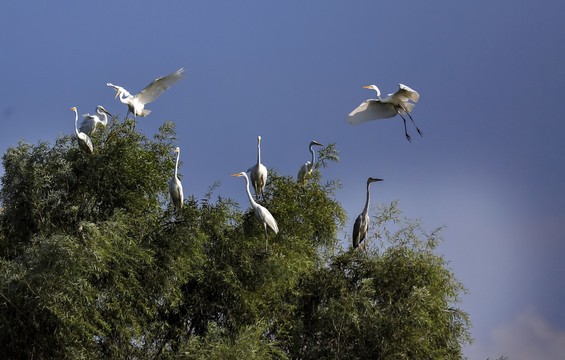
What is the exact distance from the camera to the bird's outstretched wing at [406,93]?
1000 cm

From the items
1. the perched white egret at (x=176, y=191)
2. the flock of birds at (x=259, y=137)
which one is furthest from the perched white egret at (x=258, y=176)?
the perched white egret at (x=176, y=191)

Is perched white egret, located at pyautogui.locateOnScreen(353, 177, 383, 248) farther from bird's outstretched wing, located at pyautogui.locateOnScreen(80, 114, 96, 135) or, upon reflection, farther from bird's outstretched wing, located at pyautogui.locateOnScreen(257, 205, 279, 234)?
bird's outstretched wing, located at pyautogui.locateOnScreen(80, 114, 96, 135)

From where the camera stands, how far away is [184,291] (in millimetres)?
9508

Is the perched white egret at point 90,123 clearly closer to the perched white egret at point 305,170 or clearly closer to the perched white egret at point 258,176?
the perched white egret at point 258,176

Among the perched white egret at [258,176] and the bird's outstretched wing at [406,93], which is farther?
the perched white egret at [258,176]

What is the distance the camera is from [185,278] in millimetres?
8875

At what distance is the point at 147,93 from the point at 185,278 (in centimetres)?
367

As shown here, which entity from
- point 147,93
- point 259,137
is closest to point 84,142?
point 147,93

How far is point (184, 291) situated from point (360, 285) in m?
2.46

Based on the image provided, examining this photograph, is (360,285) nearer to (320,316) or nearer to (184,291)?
(320,316)

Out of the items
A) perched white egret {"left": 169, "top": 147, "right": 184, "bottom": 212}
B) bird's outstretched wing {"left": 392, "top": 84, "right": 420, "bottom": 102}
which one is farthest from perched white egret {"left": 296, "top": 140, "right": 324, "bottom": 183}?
perched white egret {"left": 169, "top": 147, "right": 184, "bottom": 212}

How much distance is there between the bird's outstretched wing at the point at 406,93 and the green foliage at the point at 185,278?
6.22 feet

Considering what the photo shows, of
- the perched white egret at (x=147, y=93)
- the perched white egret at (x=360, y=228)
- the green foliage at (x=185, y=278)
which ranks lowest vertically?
the green foliage at (x=185, y=278)

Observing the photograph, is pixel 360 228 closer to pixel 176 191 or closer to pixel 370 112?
pixel 370 112
